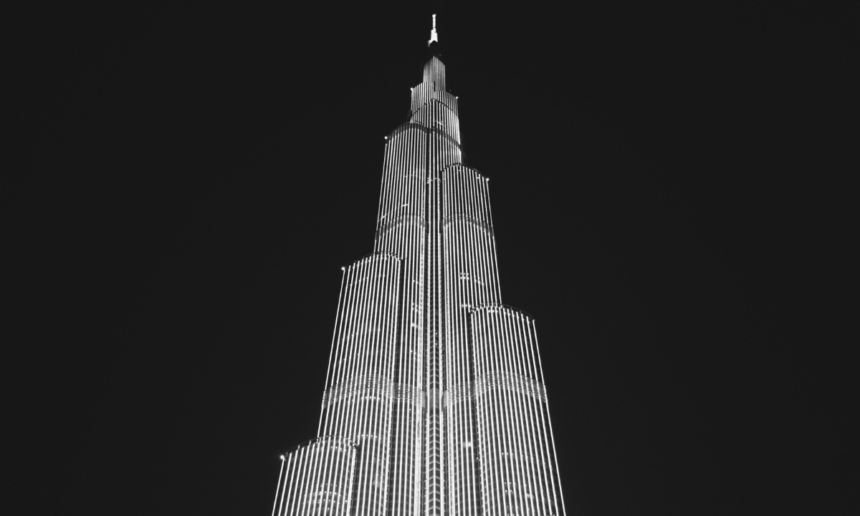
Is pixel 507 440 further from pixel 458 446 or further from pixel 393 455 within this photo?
pixel 393 455

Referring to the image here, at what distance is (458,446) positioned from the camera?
140375 millimetres

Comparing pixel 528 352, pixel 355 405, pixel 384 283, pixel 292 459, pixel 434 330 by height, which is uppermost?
pixel 384 283

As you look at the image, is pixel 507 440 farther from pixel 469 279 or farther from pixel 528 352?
pixel 469 279

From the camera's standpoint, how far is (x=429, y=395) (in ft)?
501

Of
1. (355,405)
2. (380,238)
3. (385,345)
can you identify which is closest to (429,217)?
(380,238)

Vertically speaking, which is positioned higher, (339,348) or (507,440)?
(339,348)

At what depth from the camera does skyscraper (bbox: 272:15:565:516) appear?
410ft

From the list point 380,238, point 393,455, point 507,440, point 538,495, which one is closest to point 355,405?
point 393,455

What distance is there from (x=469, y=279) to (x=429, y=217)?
29989 mm

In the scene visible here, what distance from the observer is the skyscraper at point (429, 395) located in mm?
125000

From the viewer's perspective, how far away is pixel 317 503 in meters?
121

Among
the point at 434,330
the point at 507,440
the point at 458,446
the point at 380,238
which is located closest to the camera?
the point at 507,440

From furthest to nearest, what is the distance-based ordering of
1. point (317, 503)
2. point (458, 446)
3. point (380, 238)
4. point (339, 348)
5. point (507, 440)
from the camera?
point (380, 238) → point (339, 348) → point (458, 446) → point (507, 440) → point (317, 503)

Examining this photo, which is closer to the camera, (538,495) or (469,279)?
(538,495)
